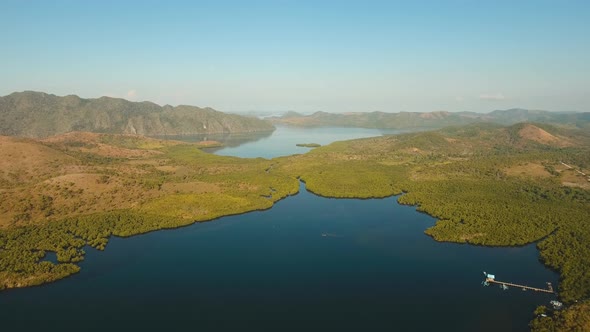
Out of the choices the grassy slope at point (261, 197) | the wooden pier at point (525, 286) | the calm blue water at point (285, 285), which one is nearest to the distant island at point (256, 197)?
the grassy slope at point (261, 197)

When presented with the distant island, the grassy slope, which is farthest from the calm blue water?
the grassy slope

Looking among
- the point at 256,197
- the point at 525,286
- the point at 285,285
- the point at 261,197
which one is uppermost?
the point at 256,197

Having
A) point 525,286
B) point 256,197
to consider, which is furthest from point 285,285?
point 256,197

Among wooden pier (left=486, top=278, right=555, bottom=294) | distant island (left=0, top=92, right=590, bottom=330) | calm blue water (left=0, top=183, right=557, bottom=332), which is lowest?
wooden pier (left=486, top=278, right=555, bottom=294)

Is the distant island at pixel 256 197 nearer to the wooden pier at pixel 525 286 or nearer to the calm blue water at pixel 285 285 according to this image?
the wooden pier at pixel 525 286

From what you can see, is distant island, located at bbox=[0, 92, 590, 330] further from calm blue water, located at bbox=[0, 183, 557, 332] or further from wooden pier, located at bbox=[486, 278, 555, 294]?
calm blue water, located at bbox=[0, 183, 557, 332]

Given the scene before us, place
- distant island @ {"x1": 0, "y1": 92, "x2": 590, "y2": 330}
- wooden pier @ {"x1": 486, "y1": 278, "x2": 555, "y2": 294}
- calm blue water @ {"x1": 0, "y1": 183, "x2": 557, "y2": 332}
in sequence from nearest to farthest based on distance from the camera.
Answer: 1. calm blue water @ {"x1": 0, "y1": 183, "x2": 557, "y2": 332}
2. wooden pier @ {"x1": 486, "y1": 278, "x2": 555, "y2": 294}
3. distant island @ {"x1": 0, "y1": 92, "x2": 590, "y2": 330}

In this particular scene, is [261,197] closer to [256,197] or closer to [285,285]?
[256,197]
